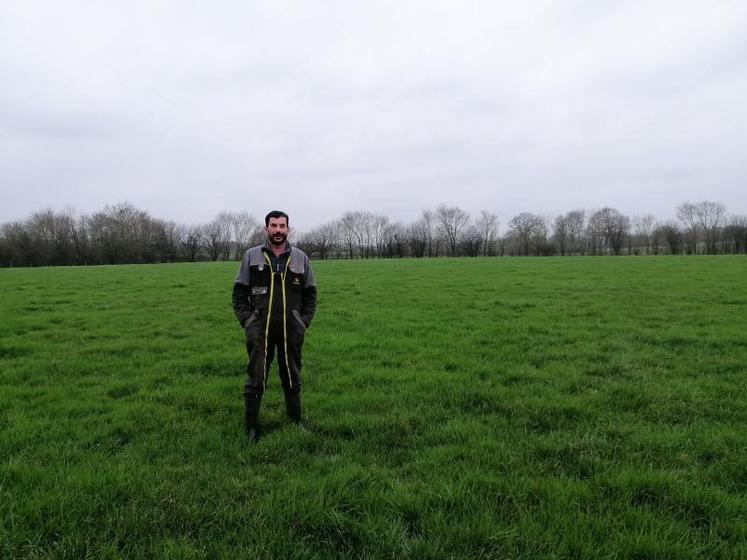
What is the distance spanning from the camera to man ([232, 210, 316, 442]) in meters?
5.27

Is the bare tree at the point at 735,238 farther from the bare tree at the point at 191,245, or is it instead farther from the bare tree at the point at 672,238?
the bare tree at the point at 191,245

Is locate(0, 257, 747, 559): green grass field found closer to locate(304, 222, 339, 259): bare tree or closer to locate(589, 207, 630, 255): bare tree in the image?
locate(304, 222, 339, 259): bare tree

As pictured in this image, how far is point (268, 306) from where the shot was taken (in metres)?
5.27

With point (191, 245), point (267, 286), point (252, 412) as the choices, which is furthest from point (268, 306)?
point (191, 245)

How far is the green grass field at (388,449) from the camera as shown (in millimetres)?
3398

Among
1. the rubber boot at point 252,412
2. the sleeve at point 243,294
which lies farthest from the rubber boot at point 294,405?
the sleeve at point 243,294

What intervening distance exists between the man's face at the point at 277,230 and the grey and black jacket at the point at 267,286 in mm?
154

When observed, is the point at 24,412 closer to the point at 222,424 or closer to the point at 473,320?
the point at 222,424

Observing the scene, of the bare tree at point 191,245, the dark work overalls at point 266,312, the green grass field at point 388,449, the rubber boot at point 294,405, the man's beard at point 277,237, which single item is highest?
the bare tree at point 191,245

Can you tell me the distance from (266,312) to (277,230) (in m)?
1.00

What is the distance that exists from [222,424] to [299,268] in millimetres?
2210

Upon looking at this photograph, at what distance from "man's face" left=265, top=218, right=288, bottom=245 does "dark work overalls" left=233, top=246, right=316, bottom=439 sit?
15 cm

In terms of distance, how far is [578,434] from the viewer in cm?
511

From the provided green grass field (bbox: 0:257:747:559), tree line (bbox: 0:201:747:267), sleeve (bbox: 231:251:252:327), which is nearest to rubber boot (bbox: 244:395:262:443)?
green grass field (bbox: 0:257:747:559)
